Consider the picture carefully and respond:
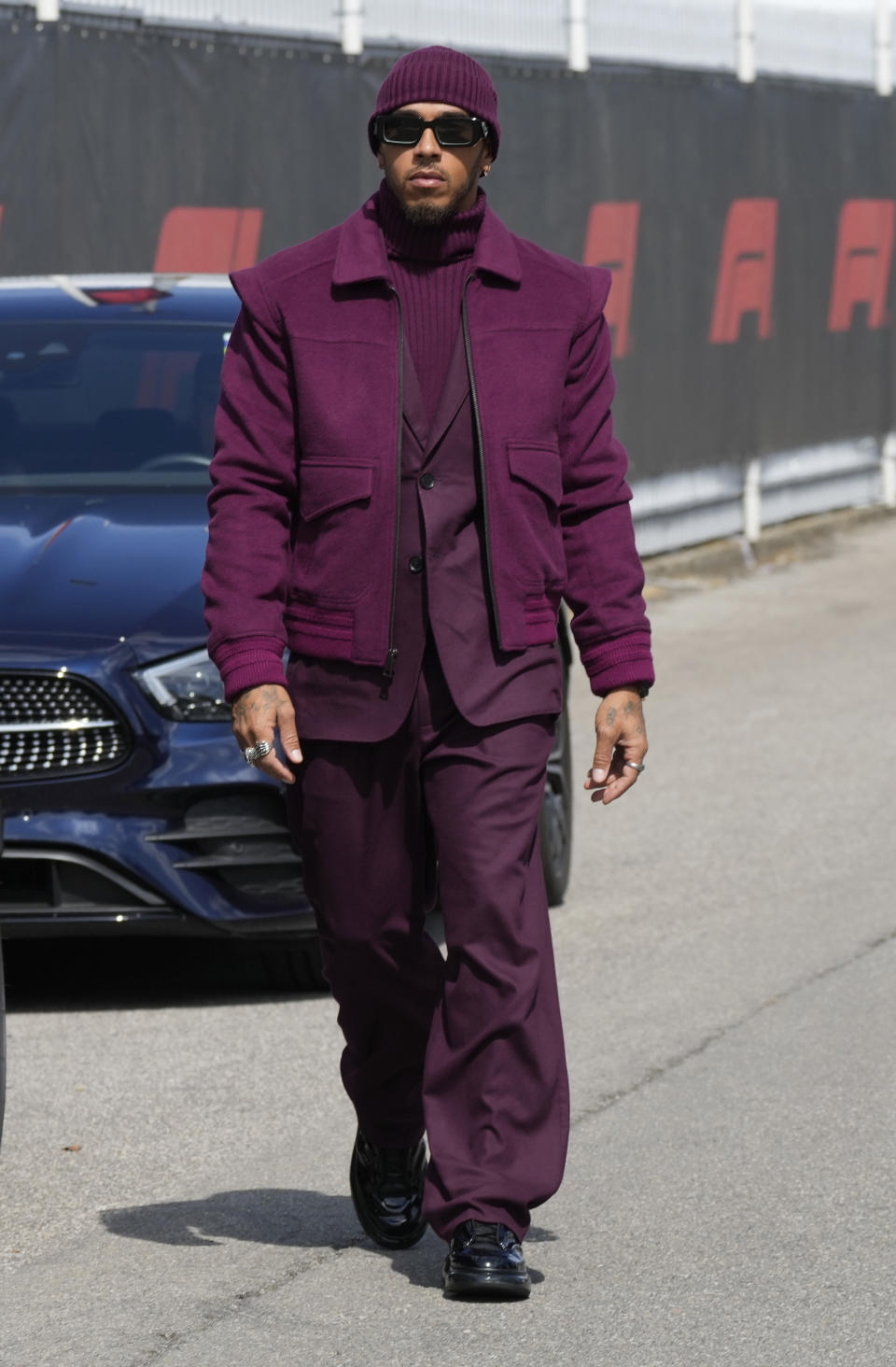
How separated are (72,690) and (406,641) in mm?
2034

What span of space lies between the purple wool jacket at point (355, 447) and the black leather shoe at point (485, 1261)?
0.91 meters

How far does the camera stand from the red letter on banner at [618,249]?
14031 millimetres

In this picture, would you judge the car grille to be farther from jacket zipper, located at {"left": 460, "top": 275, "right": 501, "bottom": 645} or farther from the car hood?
jacket zipper, located at {"left": 460, "top": 275, "right": 501, "bottom": 645}

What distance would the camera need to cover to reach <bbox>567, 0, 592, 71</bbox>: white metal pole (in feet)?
45.6

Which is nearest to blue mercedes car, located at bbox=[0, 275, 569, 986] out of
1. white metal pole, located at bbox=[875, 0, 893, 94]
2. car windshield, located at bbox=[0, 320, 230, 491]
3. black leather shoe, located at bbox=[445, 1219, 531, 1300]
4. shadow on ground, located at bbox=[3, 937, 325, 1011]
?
shadow on ground, located at bbox=[3, 937, 325, 1011]

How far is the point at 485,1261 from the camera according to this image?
13.7 feet

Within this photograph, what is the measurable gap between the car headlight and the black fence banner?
508 centimetres

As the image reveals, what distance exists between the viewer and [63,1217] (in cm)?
477

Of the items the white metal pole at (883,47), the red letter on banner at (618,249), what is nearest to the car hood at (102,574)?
the red letter on banner at (618,249)

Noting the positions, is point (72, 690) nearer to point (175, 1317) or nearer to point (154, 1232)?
point (154, 1232)

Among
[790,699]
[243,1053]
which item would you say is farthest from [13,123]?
[243,1053]

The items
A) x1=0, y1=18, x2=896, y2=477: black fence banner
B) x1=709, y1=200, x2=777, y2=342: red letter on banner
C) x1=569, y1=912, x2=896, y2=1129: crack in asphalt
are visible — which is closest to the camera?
x1=569, y1=912, x2=896, y2=1129: crack in asphalt

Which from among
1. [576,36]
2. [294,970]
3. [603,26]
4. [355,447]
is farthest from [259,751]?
[603,26]

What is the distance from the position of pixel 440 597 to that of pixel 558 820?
3.17 m
